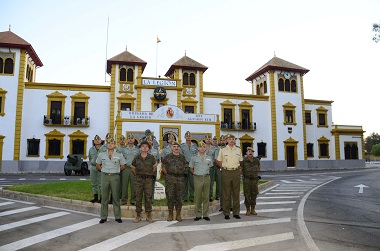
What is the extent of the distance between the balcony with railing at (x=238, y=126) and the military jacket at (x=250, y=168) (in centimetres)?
2300

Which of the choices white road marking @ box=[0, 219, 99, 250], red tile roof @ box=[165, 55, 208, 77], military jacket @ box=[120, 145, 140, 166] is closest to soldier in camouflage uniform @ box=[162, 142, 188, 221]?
white road marking @ box=[0, 219, 99, 250]

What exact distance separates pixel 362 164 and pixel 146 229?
36.6 metres

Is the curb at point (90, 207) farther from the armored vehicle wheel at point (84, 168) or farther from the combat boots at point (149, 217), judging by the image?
the armored vehicle wheel at point (84, 168)

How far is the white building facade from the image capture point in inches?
1021

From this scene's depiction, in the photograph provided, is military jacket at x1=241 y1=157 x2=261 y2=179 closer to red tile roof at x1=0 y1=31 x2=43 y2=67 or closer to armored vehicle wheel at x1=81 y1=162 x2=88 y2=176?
armored vehicle wheel at x1=81 y1=162 x2=88 y2=176

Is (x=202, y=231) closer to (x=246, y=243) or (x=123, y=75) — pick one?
(x=246, y=243)

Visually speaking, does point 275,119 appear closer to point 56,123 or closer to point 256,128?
point 256,128

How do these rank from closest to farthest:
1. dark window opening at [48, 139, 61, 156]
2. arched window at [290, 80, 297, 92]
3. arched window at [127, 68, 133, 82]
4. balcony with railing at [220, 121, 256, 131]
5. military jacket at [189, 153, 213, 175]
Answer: military jacket at [189, 153, 213, 175], dark window opening at [48, 139, 61, 156], arched window at [127, 68, 133, 82], balcony with railing at [220, 121, 256, 131], arched window at [290, 80, 297, 92]

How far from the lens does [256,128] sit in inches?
1280

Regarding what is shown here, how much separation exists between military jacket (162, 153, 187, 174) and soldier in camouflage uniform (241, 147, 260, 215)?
1881 millimetres

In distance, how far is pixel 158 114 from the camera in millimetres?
24641

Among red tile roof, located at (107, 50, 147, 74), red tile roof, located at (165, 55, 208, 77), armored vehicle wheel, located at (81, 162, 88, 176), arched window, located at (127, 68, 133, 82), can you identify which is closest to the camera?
armored vehicle wheel, located at (81, 162, 88, 176)

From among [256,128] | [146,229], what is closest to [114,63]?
[256,128]

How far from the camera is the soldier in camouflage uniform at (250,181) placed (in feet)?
26.4
